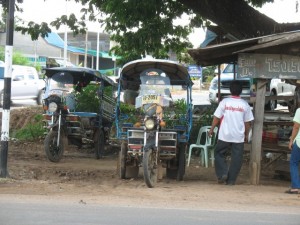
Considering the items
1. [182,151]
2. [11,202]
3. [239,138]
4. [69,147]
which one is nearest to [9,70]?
[11,202]

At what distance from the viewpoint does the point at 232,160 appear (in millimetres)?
9250

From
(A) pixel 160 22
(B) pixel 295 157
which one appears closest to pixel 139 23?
(A) pixel 160 22

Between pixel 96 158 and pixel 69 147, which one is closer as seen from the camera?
pixel 96 158

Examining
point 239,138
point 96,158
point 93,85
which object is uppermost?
point 93,85

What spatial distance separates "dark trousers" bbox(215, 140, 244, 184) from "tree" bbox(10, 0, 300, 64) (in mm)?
4062

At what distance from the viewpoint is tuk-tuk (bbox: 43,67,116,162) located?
38.9ft

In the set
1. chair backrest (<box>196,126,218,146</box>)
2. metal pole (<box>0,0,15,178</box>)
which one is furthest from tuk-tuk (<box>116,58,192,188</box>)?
metal pole (<box>0,0,15,178</box>)

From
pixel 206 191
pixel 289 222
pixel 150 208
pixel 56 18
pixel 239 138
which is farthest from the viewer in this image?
pixel 56 18

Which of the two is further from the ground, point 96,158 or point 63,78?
point 63,78

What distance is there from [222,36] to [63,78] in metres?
4.42

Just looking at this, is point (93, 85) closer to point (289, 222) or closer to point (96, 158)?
point (96, 158)

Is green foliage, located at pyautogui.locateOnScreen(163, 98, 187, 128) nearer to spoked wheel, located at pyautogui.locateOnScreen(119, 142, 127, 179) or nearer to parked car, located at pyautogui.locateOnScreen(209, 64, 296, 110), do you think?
spoked wheel, located at pyautogui.locateOnScreen(119, 142, 127, 179)

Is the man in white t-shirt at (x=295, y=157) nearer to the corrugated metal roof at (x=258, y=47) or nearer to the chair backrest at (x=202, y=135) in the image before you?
the corrugated metal roof at (x=258, y=47)

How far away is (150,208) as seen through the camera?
6797 mm
